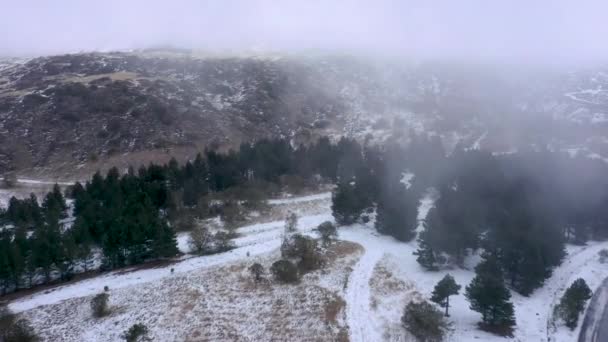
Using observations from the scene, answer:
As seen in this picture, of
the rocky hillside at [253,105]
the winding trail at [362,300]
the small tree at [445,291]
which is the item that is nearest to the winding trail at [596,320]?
the small tree at [445,291]

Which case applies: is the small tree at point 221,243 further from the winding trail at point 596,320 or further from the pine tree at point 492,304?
the winding trail at point 596,320

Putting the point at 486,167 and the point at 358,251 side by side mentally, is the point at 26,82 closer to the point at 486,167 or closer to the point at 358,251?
the point at 358,251

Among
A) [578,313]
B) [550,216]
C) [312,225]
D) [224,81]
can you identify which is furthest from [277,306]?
[224,81]

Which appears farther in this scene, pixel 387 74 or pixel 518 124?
pixel 387 74

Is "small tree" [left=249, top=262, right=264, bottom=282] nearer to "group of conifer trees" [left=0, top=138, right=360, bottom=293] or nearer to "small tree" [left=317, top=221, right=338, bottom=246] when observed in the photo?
"small tree" [left=317, top=221, right=338, bottom=246]

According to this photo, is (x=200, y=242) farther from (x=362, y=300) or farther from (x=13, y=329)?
(x=362, y=300)

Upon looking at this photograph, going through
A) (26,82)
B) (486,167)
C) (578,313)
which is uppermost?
(26,82)

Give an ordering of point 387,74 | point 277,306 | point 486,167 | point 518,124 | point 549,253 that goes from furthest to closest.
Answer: point 387,74 → point 518,124 → point 486,167 → point 549,253 → point 277,306
